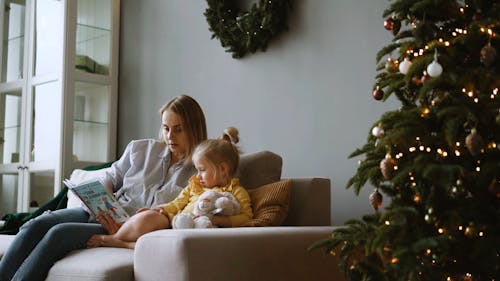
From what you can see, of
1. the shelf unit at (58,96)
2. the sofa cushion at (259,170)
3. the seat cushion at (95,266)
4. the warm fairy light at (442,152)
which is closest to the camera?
the warm fairy light at (442,152)

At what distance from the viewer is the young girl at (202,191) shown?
2.69 m

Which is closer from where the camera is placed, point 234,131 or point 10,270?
point 10,270

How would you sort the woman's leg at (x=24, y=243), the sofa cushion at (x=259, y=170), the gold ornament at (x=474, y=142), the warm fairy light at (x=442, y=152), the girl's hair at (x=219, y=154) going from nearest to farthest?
the gold ornament at (x=474, y=142)
the warm fairy light at (x=442, y=152)
the woman's leg at (x=24, y=243)
the girl's hair at (x=219, y=154)
the sofa cushion at (x=259, y=170)

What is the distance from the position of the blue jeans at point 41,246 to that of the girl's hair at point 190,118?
0.54 metres

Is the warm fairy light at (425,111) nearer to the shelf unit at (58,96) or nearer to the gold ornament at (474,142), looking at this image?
the gold ornament at (474,142)

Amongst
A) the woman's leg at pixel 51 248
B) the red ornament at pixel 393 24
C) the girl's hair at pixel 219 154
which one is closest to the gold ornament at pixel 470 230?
the red ornament at pixel 393 24

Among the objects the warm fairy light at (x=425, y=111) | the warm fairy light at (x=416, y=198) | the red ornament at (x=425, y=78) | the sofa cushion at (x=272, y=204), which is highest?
the red ornament at (x=425, y=78)

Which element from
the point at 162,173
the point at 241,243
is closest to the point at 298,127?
the point at 162,173

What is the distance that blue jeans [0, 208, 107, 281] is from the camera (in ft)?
8.37

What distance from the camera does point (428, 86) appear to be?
73.3 inches

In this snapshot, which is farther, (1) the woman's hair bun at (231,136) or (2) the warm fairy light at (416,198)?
(1) the woman's hair bun at (231,136)

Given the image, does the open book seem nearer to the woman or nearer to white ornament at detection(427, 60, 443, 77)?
the woman

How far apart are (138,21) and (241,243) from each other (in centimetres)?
255

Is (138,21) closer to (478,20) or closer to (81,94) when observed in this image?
(81,94)
